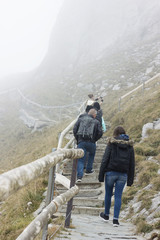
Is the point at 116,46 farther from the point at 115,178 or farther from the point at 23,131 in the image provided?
the point at 115,178

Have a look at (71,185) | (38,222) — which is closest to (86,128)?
(71,185)

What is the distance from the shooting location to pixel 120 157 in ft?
15.3

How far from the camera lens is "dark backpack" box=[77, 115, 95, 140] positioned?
6.65m

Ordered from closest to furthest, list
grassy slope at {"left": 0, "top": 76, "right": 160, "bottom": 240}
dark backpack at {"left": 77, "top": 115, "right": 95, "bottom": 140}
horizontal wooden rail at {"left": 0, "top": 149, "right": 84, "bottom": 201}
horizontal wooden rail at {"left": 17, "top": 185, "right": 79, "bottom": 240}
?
horizontal wooden rail at {"left": 0, "top": 149, "right": 84, "bottom": 201} < horizontal wooden rail at {"left": 17, "top": 185, "right": 79, "bottom": 240} < grassy slope at {"left": 0, "top": 76, "right": 160, "bottom": 240} < dark backpack at {"left": 77, "top": 115, "right": 95, "bottom": 140}

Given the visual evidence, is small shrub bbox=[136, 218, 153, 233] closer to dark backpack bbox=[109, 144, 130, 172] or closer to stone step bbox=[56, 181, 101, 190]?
dark backpack bbox=[109, 144, 130, 172]

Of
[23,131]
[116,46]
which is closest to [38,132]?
[23,131]

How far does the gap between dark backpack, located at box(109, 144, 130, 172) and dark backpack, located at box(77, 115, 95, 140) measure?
77.0 inches

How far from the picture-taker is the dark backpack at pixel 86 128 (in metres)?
6.65

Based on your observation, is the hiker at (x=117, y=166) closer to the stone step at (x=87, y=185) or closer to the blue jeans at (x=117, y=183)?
the blue jeans at (x=117, y=183)

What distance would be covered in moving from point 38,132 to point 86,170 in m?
13.2

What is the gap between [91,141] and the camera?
677cm

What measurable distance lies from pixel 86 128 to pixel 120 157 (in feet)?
7.22

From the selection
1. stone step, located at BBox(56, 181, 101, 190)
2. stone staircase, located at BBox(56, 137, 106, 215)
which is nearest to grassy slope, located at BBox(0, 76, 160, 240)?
stone staircase, located at BBox(56, 137, 106, 215)

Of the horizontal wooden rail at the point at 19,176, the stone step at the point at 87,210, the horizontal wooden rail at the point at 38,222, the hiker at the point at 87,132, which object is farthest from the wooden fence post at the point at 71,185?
the hiker at the point at 87,132
